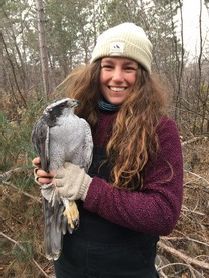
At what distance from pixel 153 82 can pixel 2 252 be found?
240cm

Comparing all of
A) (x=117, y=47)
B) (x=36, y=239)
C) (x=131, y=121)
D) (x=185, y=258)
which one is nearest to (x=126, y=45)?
(x=117, y=47)

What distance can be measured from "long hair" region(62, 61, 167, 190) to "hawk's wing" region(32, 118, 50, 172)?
26 cm

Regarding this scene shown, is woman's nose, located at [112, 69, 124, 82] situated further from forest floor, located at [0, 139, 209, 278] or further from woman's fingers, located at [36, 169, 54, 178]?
forest floor, located at [0, 139, 209, 278]

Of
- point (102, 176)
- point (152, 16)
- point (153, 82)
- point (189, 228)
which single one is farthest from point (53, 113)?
point (152, 16)

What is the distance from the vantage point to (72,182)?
1488 mm

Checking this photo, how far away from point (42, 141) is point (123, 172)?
13.1 inches

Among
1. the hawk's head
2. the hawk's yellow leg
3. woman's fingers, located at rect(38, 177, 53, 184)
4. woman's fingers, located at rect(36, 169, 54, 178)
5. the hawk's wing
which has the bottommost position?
the hawk's yellow leg

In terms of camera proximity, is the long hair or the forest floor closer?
the long hair

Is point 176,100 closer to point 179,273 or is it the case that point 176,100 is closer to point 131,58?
point 179,273

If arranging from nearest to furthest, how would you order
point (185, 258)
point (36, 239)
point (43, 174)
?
point (43, 174)
point (185, 258)
point (36, 239)

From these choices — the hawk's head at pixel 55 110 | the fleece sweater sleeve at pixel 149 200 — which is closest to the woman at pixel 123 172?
the fleece sweater sleeve at pixel 149 200

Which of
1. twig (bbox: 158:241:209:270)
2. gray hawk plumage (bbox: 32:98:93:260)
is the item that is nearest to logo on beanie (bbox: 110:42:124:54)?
gray hawk plumage (bbox: 32:98:93:260)

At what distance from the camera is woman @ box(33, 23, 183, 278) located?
4.92ft

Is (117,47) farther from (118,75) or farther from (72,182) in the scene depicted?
(72,182)
